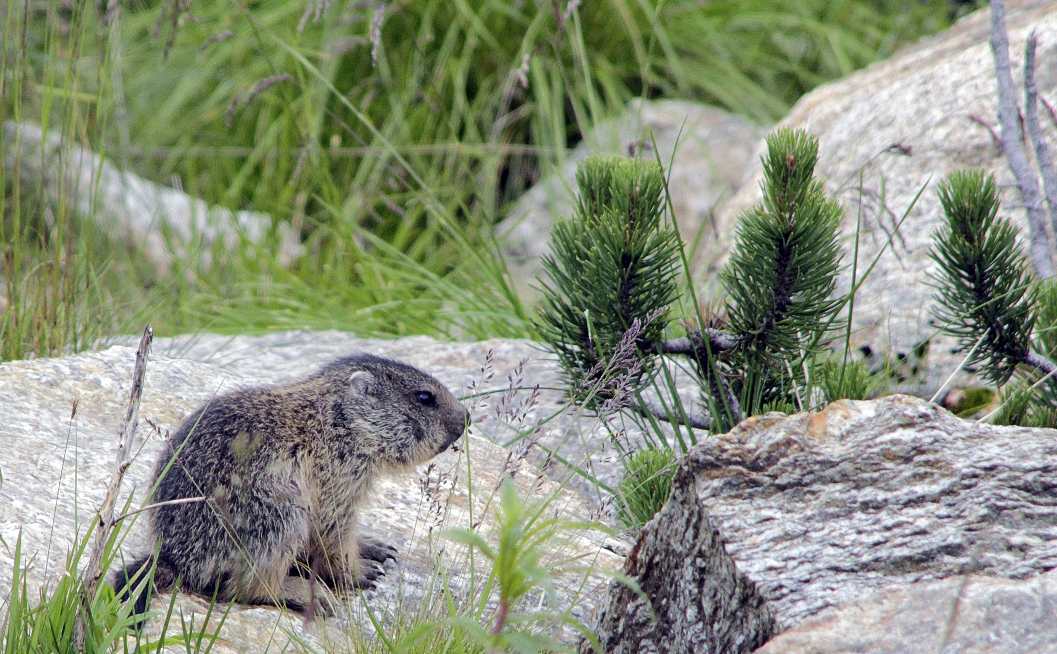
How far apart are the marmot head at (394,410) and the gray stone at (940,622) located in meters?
1.71

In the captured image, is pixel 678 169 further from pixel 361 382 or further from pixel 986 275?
pixel 361 382

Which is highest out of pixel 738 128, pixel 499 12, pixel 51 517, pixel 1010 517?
pixel 499 12

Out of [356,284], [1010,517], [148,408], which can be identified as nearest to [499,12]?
[356,284]

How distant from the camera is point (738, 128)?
8008 millimetres

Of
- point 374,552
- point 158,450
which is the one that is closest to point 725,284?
point 374,552

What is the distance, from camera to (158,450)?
377 centimetres

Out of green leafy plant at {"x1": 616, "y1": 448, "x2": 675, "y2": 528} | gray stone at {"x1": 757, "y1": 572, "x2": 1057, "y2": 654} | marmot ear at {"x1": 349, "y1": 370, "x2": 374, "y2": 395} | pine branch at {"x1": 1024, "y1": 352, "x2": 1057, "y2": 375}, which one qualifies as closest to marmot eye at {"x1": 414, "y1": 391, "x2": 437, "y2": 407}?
marmot ear at {"x1": 349, "y1": 370, "x2": 374, "y2": 395}

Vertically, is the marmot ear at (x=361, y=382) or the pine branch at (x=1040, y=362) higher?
the pine branch at (x=1040, y=362)

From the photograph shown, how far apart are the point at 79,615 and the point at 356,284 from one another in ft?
16.4

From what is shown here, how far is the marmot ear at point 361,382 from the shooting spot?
144 inches

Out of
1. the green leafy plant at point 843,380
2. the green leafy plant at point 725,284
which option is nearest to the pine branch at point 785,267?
the green leafy plant at point 725,284

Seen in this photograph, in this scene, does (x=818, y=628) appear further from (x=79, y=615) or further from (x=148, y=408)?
(x=148, y=408)

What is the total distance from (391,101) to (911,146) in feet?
14.4

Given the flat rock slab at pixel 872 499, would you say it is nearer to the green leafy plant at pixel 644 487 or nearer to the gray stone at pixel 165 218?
the green leafy plant at pixel 644 487
